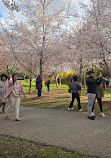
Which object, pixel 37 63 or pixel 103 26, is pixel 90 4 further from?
pixel 37 63

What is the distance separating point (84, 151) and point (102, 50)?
7545 mm

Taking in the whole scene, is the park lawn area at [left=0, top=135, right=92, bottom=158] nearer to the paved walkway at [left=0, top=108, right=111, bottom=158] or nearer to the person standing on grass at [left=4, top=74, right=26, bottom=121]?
the paved walkway at [left=0, top=108, right=111, bottom=158]

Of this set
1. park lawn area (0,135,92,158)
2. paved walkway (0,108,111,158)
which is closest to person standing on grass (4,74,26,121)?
paved walkway (0,108,111,158)

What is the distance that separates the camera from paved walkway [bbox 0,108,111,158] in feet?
11.5

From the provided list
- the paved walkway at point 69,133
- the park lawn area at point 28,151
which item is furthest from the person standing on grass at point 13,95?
the park lawn area at point 28,151

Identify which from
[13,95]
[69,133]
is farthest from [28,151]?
[13,95]

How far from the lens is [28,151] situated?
130 inches

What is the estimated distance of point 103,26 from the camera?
9578 millimetres

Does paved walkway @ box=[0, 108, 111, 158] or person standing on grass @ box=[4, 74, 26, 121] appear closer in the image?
paved walkway @ box=[0, 108, 111, 158]

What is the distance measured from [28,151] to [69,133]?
147 cm

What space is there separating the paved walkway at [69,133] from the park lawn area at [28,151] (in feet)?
0.77

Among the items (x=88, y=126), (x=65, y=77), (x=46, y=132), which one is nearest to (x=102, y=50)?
(x=88, y=126)

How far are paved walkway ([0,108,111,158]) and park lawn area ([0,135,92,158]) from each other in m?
0.24

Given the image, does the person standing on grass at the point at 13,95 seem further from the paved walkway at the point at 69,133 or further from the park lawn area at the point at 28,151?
the park lawn area at the point at 28,151
